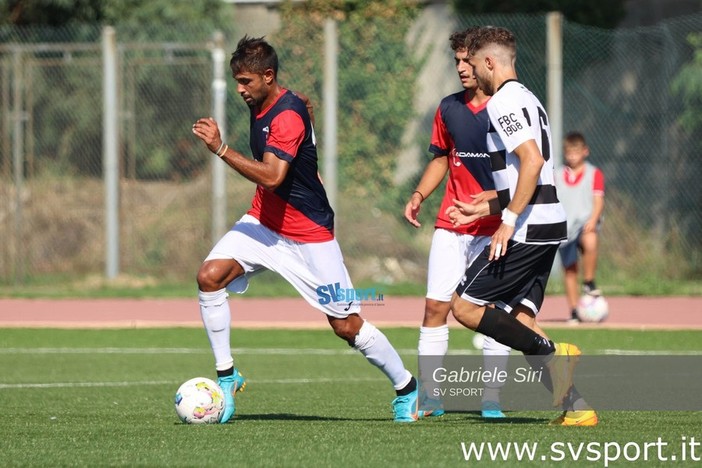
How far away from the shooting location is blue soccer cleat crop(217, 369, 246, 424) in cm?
858

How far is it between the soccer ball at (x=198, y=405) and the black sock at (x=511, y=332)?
1.67 meters

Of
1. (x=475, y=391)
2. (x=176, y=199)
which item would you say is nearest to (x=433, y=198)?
(x=176, y=199)

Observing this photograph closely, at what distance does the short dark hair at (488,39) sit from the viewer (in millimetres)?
8078

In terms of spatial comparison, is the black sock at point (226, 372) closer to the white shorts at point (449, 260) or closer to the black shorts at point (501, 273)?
the white shorts at point (449, 260)

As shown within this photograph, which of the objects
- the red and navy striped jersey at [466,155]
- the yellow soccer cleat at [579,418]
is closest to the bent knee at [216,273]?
the red and navy striped jersey at [466,155]

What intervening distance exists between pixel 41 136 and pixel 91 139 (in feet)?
2.55

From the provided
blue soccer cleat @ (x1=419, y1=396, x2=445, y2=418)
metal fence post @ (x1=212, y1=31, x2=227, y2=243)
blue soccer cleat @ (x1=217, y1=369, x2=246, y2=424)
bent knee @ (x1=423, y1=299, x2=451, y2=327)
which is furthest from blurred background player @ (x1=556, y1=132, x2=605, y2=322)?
blue soccer cleat @ (x1=217, y1=369, x2=246, y2=424)

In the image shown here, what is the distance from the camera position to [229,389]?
346 inches

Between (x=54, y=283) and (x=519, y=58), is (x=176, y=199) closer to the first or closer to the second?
(x=54, y=283)

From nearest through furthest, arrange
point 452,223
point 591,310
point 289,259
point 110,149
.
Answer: point 289,259 < point 452,223 < point 591,310 < point 110,149

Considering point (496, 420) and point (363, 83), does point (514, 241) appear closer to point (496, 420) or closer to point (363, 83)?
point (496, 420)

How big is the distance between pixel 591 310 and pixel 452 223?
6.80 metres

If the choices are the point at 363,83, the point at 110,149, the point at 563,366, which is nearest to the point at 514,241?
the point at 563,366

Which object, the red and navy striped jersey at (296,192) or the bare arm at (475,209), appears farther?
the red and navy striped jersey at (296,192)
